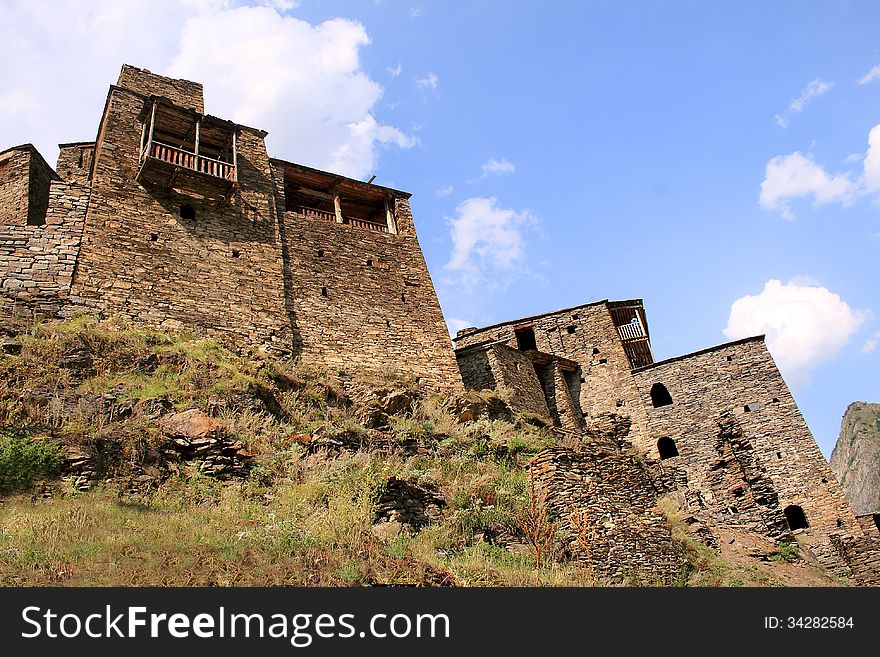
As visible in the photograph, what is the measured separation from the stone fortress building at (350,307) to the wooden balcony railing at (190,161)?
7 centimetres

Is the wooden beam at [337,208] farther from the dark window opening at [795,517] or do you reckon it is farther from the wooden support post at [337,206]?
the dark window opening at [795,517]

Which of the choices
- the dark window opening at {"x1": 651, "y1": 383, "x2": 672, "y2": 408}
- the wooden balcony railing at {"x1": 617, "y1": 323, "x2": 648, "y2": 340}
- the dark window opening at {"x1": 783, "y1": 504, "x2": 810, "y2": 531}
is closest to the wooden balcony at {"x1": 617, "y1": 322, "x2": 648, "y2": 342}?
the wooden balcony railing at {"x1": 617, "y1": 323, "x2": 648, "y2": 340}

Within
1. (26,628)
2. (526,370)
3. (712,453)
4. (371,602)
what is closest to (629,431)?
(712,453)

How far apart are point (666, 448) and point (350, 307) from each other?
12.3 metres

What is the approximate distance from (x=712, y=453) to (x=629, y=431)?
115 inches

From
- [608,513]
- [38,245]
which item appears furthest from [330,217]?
[608,513]

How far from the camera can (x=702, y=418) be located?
73.8 ft

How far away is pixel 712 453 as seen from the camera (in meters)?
21.6

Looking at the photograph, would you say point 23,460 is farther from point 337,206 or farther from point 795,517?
point 795,517

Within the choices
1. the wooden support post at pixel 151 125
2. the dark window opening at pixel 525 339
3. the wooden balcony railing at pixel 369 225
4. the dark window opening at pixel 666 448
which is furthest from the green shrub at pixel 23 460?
the dark window opening at pixel 525 339

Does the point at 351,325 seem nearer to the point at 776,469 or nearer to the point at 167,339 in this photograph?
the point at 167,339

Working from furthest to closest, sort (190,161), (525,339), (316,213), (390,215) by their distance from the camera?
(525,339) → (390,215) → (316,213) → (190,161)

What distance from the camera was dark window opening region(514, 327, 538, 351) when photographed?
2691 centimetres

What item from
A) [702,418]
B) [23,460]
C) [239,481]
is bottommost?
[239,481]
